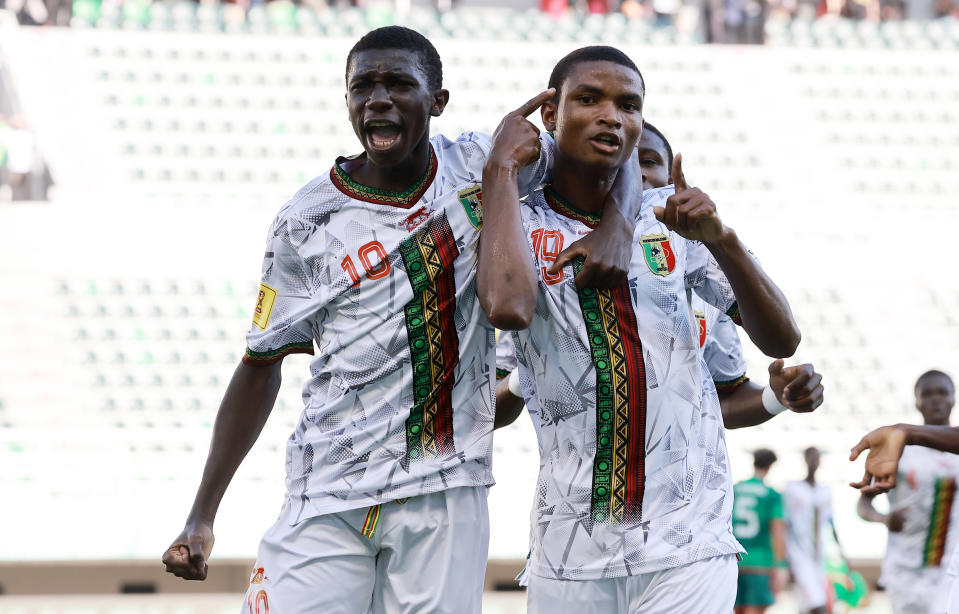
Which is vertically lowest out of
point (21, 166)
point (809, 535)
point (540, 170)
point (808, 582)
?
point (808, 582)

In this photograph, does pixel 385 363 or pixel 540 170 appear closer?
pixel 385 363

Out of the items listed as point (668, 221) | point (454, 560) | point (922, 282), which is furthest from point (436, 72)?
point (922, 282)

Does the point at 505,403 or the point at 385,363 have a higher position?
the point at 385,363

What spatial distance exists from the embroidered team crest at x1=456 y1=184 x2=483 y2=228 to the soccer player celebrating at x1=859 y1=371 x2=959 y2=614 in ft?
14.0

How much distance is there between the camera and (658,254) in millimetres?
3191

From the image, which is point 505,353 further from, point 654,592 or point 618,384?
point 654,592

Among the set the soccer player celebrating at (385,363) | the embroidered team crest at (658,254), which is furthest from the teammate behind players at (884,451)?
the soccer player celebrating at (385,363)

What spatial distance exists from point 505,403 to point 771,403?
29.4 inches

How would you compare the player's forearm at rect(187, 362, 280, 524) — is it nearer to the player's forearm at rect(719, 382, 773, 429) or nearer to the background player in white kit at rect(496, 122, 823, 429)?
the background player in white kit at rect(496, 122, 823, 429)

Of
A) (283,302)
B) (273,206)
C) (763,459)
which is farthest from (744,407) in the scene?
(273,206)

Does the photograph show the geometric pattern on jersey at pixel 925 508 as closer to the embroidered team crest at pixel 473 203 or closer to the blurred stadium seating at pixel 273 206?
the embroidered team crest at pixel 473 203

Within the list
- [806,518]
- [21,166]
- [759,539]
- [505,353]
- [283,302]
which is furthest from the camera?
[21,166]

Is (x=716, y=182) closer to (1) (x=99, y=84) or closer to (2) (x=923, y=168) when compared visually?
(2) (x=923, y=168)

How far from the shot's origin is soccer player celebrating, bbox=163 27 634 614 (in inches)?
116
